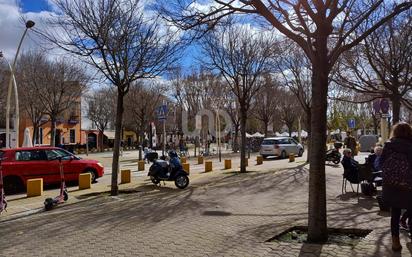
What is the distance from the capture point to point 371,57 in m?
17.1

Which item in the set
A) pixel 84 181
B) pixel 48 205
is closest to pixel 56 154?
pixel 84 181

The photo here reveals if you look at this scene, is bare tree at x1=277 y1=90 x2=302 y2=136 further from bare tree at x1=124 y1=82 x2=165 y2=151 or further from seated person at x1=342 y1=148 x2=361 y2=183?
seated person at x1=342 y1=148 x2=361 y2=183

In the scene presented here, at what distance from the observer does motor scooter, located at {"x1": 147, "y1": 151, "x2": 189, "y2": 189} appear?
15133mm

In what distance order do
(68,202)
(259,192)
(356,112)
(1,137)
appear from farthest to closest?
1. (356,112)
2. (1,137)
3. (259,192)
4. (68,202)

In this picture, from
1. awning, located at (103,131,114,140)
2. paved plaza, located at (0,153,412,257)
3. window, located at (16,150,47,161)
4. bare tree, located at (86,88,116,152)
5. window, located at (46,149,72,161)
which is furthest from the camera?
awning, located at (103,131,114,140)

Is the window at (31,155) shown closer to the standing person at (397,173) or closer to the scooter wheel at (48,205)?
the scooter wheel at (48,205)

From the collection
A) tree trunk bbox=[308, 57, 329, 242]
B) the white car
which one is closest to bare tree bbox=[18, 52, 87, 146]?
the white car

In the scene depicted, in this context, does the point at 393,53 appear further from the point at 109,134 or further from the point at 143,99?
the point at 109,134

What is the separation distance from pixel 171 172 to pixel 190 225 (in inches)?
261

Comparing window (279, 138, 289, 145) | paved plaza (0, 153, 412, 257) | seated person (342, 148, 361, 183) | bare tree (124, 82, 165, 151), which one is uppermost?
bare tree (124, 82, 165, 151)

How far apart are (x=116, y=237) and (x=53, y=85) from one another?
96.0 feet

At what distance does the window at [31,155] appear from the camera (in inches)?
642

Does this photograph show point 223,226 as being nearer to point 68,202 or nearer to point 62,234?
point 62,234

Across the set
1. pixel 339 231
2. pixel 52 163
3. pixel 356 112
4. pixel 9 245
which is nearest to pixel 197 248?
pixel 339 231
